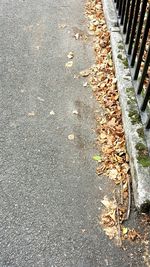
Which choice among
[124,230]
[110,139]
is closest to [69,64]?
[110,139]

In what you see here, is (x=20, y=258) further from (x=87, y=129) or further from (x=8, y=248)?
(x=87, y=129)

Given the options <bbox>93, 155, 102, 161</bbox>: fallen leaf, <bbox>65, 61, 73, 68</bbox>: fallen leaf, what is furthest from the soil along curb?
<bbox>65, 61, 73, 68</bbox>: fallen leaf

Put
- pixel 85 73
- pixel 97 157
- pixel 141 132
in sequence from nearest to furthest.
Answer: pixel 141 132 → pixel 97 157 → pixel 85 73

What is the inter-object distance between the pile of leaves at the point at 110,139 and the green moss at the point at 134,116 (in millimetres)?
232

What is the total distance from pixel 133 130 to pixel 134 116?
20 centimetres

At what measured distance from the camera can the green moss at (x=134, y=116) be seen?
3.42 m

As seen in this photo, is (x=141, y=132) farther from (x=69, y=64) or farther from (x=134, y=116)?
(x=69, y=64)

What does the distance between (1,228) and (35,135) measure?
1.08 metres

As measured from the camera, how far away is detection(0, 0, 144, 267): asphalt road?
2.79m

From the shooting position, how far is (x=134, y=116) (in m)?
3.47

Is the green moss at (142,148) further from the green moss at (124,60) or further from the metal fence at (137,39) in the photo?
the green moss at (124,60)

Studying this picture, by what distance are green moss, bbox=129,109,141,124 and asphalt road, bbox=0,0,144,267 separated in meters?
0.46

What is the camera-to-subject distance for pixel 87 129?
3717 millimetres

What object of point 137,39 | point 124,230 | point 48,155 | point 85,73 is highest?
point 137,39
